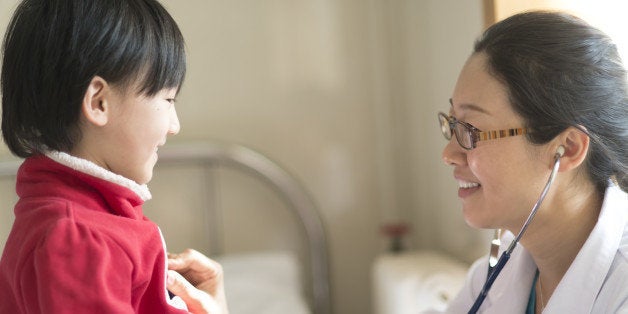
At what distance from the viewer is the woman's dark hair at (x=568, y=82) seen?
1.13m

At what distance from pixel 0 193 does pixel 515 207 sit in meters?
2.01

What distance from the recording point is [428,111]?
8.69ft

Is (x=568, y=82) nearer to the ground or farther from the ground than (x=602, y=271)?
farther from the ground

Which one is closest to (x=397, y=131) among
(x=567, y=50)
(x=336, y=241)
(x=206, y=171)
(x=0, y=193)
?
(x=336, y=241)

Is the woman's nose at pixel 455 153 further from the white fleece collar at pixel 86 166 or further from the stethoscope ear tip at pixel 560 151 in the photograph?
the white fleece collar at pixel 86 166

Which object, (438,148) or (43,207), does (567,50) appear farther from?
(438,148)

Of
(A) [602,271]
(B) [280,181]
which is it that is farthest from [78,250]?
(B) [280,181]

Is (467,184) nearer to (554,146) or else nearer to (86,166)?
(554,146)

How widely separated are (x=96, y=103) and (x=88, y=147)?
0.22 feet

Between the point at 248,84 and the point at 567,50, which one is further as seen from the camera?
the point at 248,84

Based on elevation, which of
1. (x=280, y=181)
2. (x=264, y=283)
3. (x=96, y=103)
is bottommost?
(x=264, y=283)

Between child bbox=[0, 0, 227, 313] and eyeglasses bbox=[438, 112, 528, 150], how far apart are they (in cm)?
52

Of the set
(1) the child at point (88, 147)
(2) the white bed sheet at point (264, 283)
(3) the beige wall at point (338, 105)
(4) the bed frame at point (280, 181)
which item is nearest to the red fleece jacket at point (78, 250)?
(1) the child at point (88, 147)

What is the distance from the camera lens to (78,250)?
0.81m
